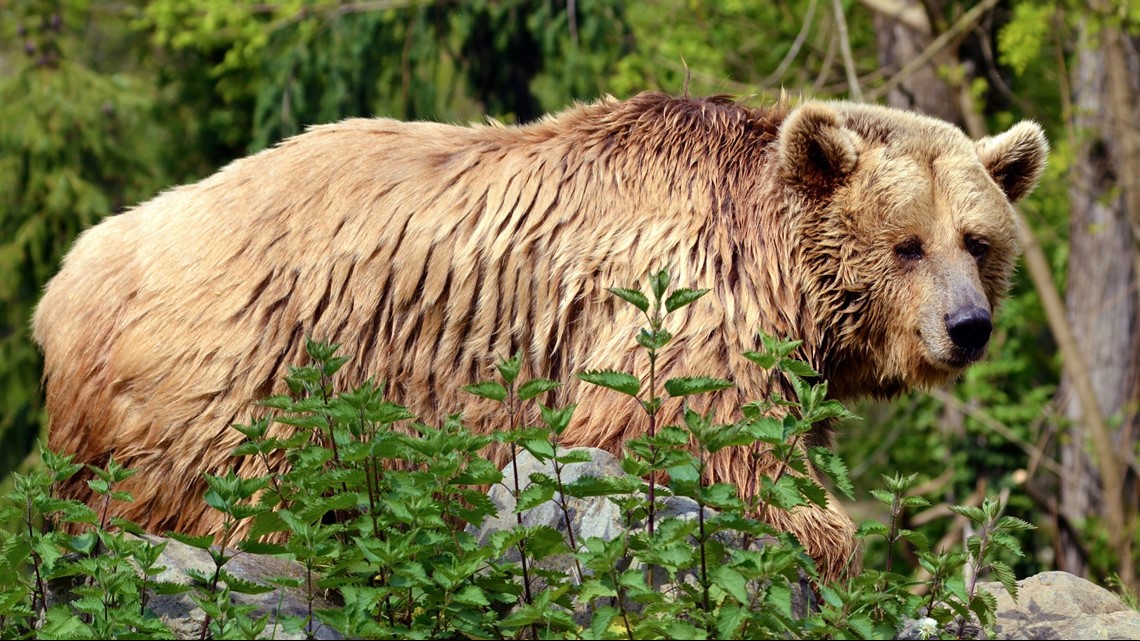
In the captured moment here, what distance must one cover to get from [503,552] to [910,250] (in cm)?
233

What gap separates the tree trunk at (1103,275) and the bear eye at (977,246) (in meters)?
6.47

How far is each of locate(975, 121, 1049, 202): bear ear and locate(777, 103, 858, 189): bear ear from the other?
28.4 inches

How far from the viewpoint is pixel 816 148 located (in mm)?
5168

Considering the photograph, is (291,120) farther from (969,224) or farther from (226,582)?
(226,582)

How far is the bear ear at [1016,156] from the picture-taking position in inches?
219

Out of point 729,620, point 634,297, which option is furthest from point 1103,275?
point 729,620

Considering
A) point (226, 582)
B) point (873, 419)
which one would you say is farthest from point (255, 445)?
point (873, 419)

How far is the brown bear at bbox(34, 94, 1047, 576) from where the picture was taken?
508 centimetres

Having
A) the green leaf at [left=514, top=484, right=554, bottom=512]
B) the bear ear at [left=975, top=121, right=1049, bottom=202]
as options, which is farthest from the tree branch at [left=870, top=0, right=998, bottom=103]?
the green leaf at [left=514, top=484, right=554, bottom=512]

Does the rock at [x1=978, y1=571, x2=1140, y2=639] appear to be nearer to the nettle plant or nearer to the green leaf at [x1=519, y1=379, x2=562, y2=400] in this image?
the nettle plant

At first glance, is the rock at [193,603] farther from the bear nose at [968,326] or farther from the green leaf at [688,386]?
the bear nose at [968,326]

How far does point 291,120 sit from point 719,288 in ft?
27.0

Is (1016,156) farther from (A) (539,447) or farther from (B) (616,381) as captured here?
(A) (539,447)

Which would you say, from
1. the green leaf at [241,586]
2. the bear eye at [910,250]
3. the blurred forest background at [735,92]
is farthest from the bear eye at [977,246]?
the blurred forest background at [735,92]
